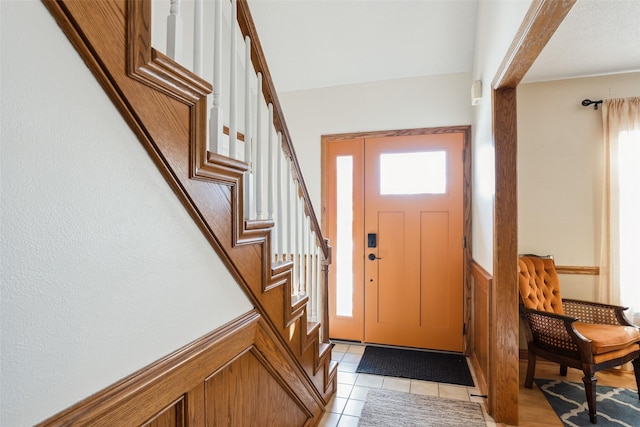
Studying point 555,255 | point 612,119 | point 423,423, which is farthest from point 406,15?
point 423,423

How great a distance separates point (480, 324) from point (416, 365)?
68cm

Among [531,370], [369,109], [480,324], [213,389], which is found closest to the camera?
[213,389]

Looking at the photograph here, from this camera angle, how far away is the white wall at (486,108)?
1.89m

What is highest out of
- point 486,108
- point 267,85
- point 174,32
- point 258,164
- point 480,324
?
point 486,108

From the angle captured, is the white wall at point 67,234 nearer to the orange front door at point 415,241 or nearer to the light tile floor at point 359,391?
the light tile floor at point 359,391

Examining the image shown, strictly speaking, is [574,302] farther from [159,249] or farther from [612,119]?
[159,249]

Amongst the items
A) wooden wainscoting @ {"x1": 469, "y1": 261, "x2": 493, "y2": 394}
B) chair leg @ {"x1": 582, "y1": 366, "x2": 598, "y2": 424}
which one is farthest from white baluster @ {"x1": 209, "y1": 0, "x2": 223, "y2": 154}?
chair leg @ {"x1": 582, "y1": 366, "x2": 598, "y2": 424}

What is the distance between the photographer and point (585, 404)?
2.31 m

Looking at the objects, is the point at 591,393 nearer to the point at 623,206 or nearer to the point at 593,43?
the point at 623,206

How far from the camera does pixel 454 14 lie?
9.33 feet

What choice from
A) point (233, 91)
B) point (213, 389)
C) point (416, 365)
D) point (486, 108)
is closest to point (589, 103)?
point (486, 108)

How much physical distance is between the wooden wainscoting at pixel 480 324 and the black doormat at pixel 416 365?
0.13 m

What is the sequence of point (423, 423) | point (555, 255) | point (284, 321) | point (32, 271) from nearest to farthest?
point (32, 271) < point (284, 321) < point (423, 423) < point (555, 255)

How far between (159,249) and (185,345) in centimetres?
29
